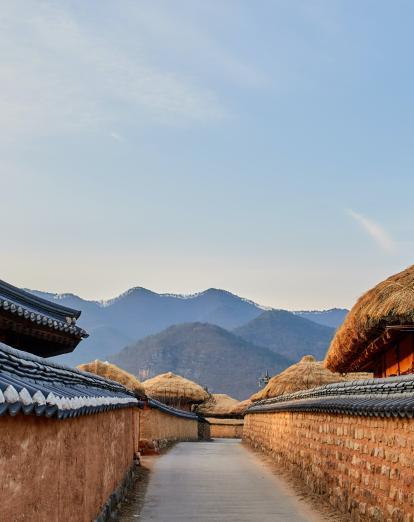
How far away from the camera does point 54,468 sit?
588 centimetres

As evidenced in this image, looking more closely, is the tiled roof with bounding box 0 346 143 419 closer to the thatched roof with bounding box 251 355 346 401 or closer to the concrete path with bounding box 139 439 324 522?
the concrete path with bounding box 139 439 324 522

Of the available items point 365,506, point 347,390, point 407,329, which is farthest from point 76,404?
point 407,329

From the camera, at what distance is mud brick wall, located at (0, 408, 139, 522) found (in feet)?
14.7

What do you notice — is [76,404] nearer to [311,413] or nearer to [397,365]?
[311,413]

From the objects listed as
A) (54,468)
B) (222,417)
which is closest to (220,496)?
(54,468)

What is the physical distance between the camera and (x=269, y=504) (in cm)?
1171

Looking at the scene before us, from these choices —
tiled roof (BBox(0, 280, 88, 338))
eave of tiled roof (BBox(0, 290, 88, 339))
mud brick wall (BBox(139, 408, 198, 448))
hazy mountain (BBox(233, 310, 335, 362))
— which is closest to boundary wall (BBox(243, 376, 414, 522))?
eave of tiled roof (BBox(0, 290, 88, 339))

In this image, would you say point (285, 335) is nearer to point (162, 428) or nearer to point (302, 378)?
point (302, 378)

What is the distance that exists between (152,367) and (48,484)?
133 meters

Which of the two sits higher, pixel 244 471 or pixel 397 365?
pixel 397 365

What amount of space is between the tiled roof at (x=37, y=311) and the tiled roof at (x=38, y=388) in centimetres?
253

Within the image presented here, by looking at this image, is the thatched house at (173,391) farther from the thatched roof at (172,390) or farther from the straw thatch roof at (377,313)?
the straw thatch roof at (377,313)

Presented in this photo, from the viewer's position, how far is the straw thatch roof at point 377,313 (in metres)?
11.4

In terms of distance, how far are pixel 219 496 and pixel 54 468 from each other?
24.0 feet
